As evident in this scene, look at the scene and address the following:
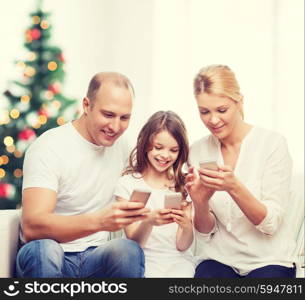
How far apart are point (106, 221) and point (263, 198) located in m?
0.53

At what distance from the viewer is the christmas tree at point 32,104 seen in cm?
285

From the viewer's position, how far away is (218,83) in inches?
68.0

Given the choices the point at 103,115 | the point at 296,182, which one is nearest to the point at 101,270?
the point at 103,115

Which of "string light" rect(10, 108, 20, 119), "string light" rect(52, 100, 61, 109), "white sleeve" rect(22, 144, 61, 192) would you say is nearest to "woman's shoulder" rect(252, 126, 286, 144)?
"white sleeve" rect(22, 144, 61, 192)

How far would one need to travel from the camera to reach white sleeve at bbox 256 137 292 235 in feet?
5.48

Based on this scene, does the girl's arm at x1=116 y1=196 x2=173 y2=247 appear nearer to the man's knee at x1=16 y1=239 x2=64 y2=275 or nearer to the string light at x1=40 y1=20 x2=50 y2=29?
the man's knee at x1=16 y1=239 x2=64 y2=275

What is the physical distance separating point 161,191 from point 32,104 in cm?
128

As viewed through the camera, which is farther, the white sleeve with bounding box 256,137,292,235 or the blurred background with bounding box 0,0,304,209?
the blurred background with bounding box 0,0,304,209

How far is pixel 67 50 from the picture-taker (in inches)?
136

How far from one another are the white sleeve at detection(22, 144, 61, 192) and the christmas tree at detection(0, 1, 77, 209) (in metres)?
1.17

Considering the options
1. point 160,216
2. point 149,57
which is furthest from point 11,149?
point 160,216

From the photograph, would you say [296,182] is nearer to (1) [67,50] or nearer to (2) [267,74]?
(2) [267,74]

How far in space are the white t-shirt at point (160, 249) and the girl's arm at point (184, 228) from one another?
0.08ft

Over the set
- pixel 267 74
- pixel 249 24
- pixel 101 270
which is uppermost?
pixel 249 24
